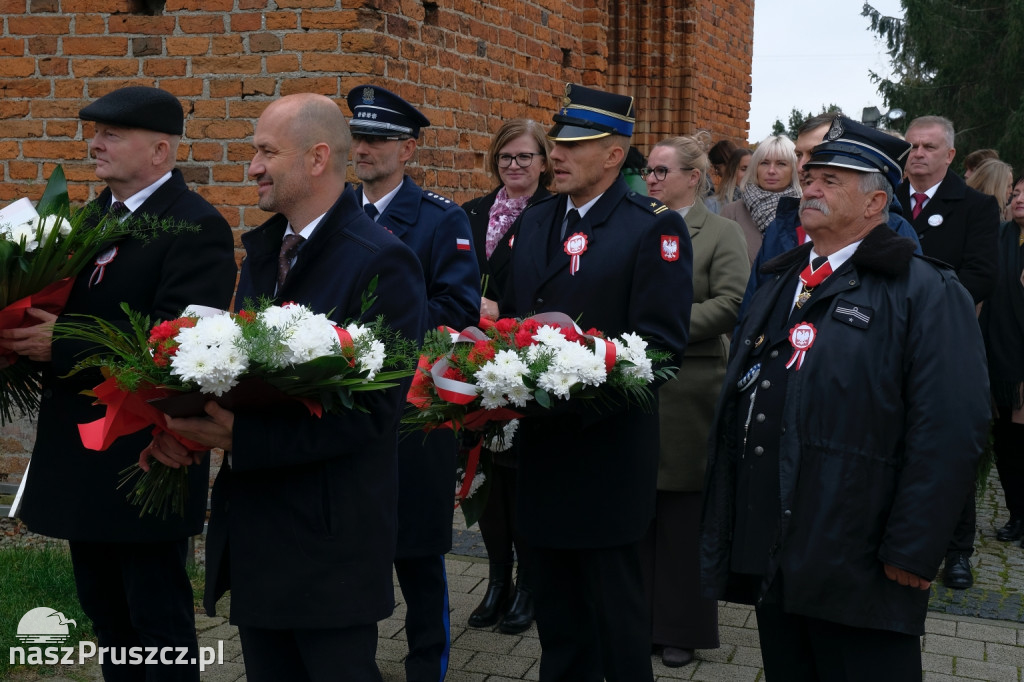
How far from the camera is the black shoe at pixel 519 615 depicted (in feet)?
17.4

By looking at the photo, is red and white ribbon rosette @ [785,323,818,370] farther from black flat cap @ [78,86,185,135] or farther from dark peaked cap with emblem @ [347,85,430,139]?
black flat cap @ [78,86,185,135]

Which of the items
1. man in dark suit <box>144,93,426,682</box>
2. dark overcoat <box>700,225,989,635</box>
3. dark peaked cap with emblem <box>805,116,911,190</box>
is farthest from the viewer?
dark peaked cap with emblem <box>805,116,911,190</box>

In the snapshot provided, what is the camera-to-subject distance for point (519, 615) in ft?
17.5

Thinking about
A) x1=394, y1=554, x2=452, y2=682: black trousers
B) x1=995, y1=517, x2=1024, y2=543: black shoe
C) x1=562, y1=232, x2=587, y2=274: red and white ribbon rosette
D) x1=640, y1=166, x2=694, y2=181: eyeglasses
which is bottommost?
x1=995, y1=517, x2=1024, y2=543: black shoe

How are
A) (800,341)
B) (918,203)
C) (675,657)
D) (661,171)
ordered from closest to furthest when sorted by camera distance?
(800,341) < (675,657) < (661,171) < (918,203)

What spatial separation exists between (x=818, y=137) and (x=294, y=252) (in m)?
3.18

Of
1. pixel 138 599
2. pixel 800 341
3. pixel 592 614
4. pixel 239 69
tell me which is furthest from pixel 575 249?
pixel 239 69

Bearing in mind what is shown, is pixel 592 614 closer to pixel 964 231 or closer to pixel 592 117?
pixel 592 117

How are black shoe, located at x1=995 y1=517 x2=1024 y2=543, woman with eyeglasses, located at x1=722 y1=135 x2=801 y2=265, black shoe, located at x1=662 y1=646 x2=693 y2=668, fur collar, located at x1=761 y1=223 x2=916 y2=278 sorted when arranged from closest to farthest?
1. fur collar, located at x1=761 y1=223 x2=916 y2=278
2. black shoe, located at x1=662 y1=646 x2=693 y2=668
3. woman with eyeglasses, located at x1=722 y1=135 x2=801 y2=265
4. black shoe, located at x1=995 y1=517 x2=1024 y2=543

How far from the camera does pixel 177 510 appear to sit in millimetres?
3303

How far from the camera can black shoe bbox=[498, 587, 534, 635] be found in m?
5.29

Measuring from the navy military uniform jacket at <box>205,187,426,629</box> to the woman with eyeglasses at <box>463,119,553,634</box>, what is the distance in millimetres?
2161

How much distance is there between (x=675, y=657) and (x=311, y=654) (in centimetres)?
231

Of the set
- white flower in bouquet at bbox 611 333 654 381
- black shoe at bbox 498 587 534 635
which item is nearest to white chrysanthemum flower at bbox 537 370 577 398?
white flower in bouquet at bbox 611 333 654 381
